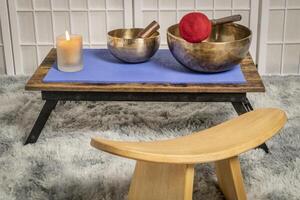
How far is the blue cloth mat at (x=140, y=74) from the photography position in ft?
6.29

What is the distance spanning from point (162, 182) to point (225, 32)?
875mm

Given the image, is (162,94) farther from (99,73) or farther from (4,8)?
(4,8)

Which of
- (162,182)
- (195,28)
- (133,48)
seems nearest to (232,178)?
(162,182)

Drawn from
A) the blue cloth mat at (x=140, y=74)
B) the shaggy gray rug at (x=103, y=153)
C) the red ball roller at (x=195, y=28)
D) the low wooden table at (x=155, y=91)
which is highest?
the red ball roller at (x=195, y=28)

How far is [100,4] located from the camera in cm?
280

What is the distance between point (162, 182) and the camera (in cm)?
151

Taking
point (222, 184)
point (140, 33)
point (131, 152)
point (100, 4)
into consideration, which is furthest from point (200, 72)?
point (100, 4)

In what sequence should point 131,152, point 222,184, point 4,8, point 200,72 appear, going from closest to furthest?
point 131,152 < point 222,184 < point 200,72 < point 4,8

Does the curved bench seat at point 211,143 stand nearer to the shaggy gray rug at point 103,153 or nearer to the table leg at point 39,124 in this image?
the shaggy gray rug at point 103,153

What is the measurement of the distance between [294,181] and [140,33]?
85 cm

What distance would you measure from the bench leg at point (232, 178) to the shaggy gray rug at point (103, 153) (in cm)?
8

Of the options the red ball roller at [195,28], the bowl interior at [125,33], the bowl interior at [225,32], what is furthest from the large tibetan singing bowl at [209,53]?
the bowl interior at [125,33]

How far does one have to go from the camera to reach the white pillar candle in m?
2.00

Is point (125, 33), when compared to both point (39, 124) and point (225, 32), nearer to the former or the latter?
point (225, 32)
